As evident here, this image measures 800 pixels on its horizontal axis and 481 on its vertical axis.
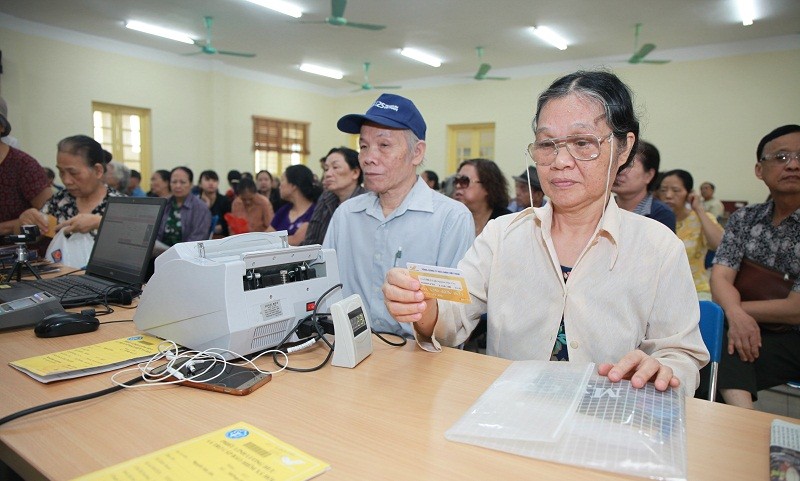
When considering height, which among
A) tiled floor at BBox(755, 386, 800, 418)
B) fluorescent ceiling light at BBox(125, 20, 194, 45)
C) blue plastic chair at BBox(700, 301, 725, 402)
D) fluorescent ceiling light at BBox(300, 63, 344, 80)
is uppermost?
fluorescent ceiling light at BBox(300, 63, 344, 80)

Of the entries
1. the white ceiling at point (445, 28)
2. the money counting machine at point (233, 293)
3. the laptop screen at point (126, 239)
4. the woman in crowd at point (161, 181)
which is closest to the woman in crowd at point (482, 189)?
the laptop screen at point (126, 239)

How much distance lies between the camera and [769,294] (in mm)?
2213

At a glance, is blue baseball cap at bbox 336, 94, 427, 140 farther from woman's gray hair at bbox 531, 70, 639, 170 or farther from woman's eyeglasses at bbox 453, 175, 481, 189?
woman's eyeglasses at bbox 453, 175, 481, 189

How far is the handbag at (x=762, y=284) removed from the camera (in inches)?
85.4

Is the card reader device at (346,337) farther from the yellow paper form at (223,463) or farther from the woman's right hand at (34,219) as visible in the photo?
the woman's right hand at (34,219)

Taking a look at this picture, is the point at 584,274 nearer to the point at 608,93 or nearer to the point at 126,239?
the point at 608,93

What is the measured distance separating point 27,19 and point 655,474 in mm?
9733

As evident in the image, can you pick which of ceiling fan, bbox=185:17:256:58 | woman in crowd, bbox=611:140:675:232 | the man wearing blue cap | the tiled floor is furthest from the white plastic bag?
ceiling fan, bbox=185:17:256:58

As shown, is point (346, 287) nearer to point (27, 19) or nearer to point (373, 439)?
point (373, 439)

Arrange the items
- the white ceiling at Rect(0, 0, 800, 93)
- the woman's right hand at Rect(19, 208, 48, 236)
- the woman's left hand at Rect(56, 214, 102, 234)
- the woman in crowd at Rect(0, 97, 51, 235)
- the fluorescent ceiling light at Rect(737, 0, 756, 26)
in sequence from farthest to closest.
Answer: the white ceiling at Rect(0, 0, 800, 93), the fluorescent ceiling light at Rect(737, 0, 756, 26), the woman in crowd at Rect(0, 97, 51, 235), the woman's right hand at Rect(19, 208, 48, 236), the woman's left hand at Rect(56, 214, 102, 234)

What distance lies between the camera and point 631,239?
4.14 ft

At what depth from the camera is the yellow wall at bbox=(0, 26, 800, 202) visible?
758 cm

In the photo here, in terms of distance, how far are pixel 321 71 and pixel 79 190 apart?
8.65 m

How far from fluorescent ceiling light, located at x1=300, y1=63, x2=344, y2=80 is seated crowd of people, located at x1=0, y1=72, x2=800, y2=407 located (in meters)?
7.29
